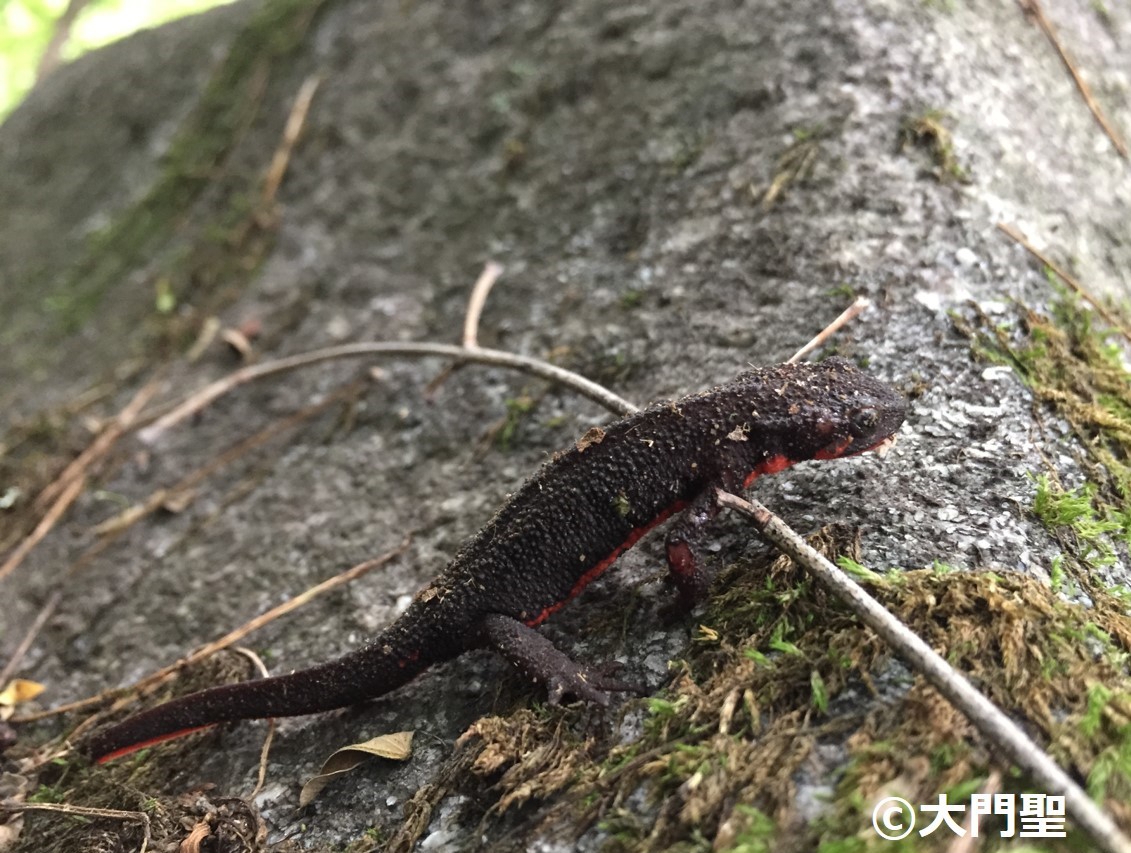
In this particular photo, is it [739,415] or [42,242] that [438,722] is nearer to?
[739,415]

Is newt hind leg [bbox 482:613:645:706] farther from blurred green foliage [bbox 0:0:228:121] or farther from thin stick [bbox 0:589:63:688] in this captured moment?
blurred green foliage [bbox 0:0:228:121]

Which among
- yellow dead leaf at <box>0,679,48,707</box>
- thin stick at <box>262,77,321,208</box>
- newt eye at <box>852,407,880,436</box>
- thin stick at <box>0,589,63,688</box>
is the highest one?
thin stick at <box>262,77,321,208</box>

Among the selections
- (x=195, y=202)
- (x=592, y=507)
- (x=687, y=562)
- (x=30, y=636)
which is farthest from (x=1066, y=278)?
(x=195, y=202)

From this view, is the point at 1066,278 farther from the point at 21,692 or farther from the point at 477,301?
the point at 21,692

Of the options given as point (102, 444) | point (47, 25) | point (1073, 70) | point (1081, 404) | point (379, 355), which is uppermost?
point (47, 25)

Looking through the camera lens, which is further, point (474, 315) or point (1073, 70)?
point (1073, 70)

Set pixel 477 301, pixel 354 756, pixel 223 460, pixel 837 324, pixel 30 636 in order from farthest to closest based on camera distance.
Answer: pixel 223 460, pixel 477 301, pixel 30 636, pixel 837 324, pixel 354 756

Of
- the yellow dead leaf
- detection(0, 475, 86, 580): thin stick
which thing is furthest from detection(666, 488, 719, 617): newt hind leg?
detection(0, 475, 86, 580): thin stick
